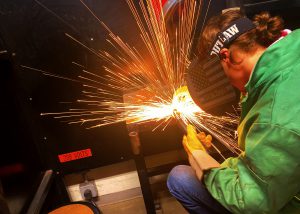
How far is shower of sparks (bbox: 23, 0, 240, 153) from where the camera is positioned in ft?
6.65

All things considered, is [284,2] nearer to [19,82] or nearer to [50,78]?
[50,78]

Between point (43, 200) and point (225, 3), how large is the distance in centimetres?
182

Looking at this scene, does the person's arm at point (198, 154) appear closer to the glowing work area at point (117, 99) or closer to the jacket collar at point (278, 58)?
the glowing work area at point (117, 99)

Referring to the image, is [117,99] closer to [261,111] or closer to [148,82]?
[148,82]

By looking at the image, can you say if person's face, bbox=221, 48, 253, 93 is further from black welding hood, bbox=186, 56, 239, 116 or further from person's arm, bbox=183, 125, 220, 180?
person's arm, bbox=183, 125, 220, 180

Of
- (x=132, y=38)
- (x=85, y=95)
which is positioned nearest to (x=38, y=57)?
(x=85, y=95)

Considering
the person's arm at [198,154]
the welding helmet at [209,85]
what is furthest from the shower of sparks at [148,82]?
the welding helmet at [209,85]

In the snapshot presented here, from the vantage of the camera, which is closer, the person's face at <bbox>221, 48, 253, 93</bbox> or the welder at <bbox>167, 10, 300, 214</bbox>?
the welder at <bbox>167, 10, 300, 214</bbox>

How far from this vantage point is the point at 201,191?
5.39 feet

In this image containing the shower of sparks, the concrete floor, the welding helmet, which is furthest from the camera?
the concrete floor

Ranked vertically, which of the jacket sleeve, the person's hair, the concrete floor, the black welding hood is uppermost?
the person's hair

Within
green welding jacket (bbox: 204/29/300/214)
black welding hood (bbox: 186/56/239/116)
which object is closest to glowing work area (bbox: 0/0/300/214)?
black welding hood (bbox: 186/56/239/116)

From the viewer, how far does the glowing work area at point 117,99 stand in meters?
1.61

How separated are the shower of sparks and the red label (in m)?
0.22
